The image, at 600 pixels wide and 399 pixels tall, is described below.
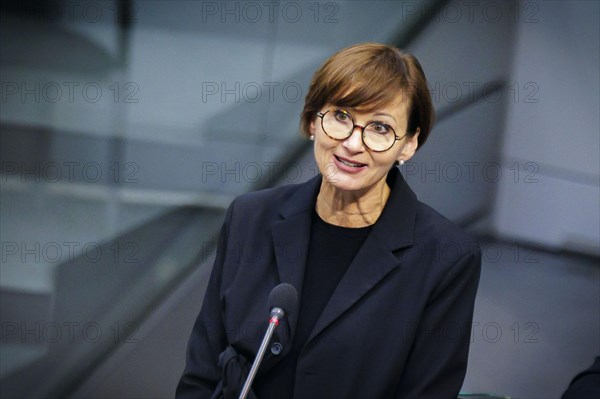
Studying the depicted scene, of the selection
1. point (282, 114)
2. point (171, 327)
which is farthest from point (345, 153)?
point (171, 327)

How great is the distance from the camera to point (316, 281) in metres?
2.08

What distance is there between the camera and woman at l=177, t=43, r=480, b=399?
197 centimetres

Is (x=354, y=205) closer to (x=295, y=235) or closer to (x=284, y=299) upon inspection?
(x=295, y=235)

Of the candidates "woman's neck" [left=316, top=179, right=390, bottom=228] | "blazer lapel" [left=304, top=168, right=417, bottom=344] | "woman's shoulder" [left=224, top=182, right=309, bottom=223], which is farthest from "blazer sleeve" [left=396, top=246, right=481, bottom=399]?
"woman's shoulder" [left=224, top=182, right=309, bottom=223]

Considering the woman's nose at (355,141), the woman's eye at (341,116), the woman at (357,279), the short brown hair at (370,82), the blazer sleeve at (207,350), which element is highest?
the short brown hair at (370,82)

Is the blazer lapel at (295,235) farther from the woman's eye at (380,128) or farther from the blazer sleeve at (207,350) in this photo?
the woman's eye at (380,128)

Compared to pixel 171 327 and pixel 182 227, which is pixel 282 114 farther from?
pixel 171 327

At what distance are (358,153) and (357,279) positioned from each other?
0.93ft

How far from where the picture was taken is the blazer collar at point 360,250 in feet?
6.61

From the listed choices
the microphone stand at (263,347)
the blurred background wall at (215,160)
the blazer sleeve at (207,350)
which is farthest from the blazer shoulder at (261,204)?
the blurred background wall at (215,160)

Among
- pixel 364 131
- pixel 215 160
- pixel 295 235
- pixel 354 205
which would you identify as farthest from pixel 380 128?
pixel 215 160

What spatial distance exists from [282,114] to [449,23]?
0.63 m

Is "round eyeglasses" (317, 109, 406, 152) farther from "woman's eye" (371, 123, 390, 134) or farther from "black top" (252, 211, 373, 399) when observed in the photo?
"black top" (252, 211, 373, 399)

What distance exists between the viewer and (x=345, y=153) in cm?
198
